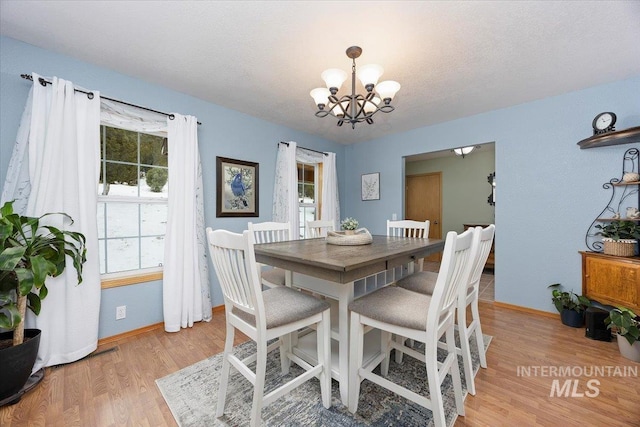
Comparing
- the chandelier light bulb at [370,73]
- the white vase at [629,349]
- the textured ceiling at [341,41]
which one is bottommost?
the white vase at [629,349]

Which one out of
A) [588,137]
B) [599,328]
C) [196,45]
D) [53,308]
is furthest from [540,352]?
[53,308]

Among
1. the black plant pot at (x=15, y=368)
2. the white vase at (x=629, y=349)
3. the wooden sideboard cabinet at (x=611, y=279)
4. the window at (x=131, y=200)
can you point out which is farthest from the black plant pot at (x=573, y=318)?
the black plant pot at (x=15, y=368)

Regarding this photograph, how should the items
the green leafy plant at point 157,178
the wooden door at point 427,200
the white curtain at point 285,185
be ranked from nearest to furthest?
1. the green leafy plant at point 157,178
2. the white curtain at point 285,185
3. the wooden door at point 427,200

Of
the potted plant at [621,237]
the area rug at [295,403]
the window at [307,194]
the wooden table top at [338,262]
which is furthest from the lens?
the window at [307,194]

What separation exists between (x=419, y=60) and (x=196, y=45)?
67.1 inches

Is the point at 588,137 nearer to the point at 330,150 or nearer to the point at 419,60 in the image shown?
the point at 419,60

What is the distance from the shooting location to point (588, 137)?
2.53 meters

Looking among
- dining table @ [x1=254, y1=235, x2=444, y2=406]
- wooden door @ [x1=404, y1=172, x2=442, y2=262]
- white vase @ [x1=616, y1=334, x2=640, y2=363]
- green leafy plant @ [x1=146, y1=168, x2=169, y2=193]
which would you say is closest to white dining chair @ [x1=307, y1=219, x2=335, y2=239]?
dining table @ [x1=254, y1=235, x2=444, y2=406]

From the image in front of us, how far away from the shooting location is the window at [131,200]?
2.35 m

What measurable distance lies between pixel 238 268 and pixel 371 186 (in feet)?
11.2

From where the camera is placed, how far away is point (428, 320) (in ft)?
3.92

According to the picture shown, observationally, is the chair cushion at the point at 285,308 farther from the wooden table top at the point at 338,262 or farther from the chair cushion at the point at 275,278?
the chair cushion at the point at 275,278

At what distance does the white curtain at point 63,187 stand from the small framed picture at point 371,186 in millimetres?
3462

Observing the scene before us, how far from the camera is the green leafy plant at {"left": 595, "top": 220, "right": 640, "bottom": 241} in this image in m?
2.25
